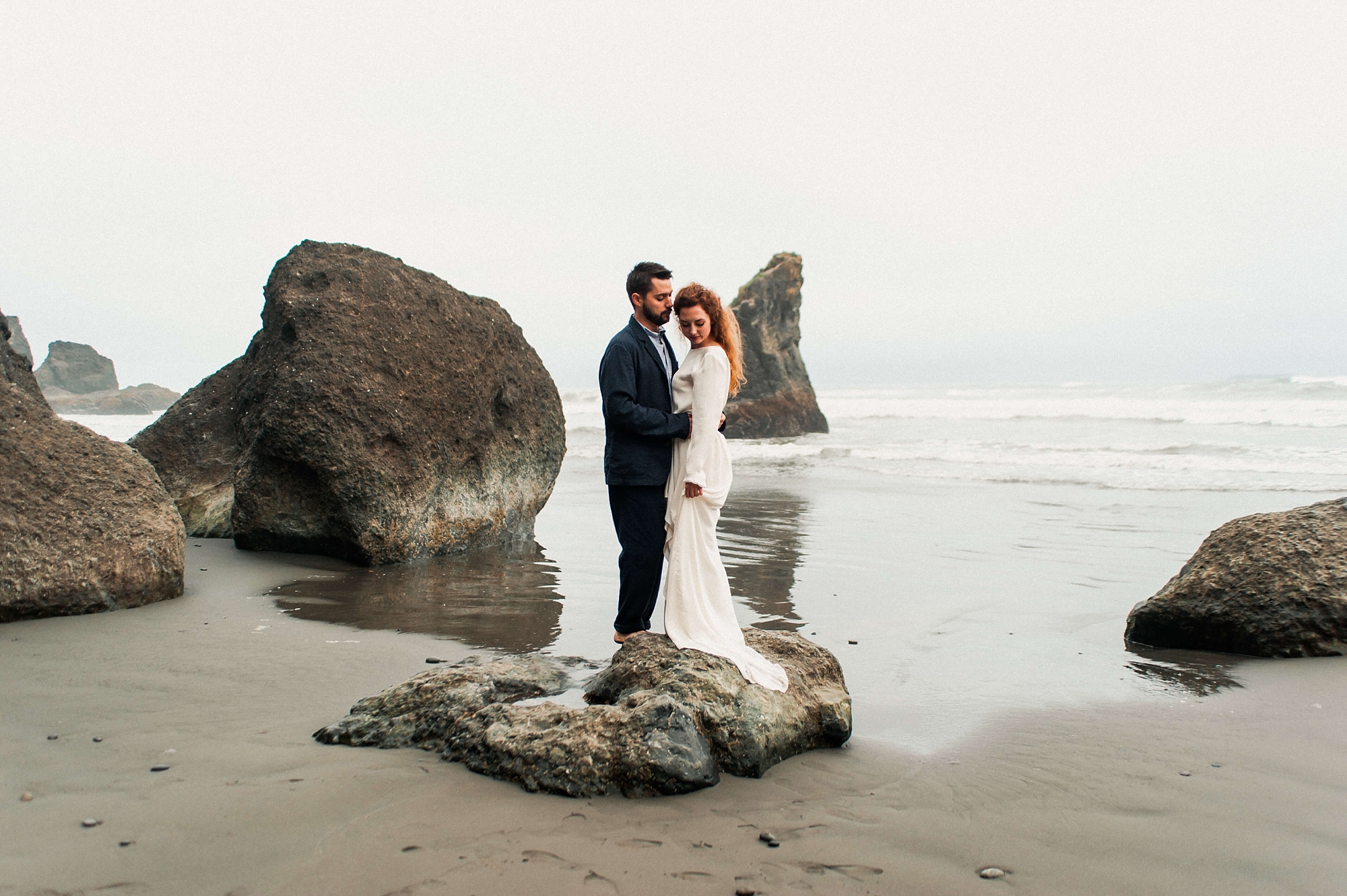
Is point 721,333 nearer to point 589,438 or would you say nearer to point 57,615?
point 57,615

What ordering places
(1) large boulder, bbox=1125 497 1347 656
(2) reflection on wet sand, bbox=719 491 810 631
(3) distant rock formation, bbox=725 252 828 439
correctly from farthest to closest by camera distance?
(3) distant rock formation, bbox=725 252 828 439 → (2) reflection on wet sand, bbox=719 491 810 631 → (1) large boulder, bbox=1125 497 1347 656

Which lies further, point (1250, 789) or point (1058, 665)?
point (1058, 665)

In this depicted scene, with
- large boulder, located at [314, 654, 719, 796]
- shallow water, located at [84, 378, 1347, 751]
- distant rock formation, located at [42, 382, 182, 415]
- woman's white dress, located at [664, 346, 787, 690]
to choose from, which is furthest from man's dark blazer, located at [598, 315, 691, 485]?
distant rock formation, located at [42, 382, 182, 415]

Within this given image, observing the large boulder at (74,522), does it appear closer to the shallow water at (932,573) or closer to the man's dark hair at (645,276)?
the shallow water at (932,573)

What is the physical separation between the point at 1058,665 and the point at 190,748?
14.2 ft

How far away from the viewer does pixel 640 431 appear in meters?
4.02

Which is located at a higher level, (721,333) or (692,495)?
(721,333)

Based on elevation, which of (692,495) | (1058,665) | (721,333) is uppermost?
(721,333)

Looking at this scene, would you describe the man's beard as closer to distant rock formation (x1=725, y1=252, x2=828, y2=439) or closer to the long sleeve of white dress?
the long sleeve of white dress

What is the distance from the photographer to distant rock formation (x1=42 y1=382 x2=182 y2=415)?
134 feet

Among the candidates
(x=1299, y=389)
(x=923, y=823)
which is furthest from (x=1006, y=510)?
(x=1299, y=389)

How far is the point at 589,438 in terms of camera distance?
1065 inches

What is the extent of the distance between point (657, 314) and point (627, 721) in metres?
2.03

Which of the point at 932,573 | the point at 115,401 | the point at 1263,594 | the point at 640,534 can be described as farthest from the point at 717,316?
the point at 115,401
